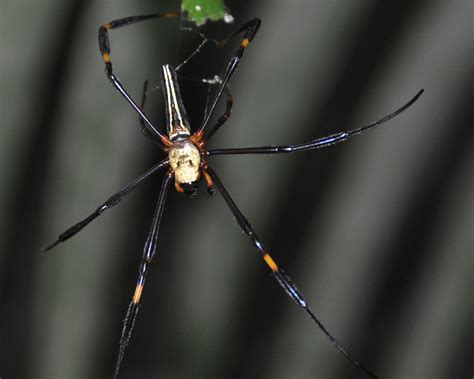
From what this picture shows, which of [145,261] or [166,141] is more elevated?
[166,141]

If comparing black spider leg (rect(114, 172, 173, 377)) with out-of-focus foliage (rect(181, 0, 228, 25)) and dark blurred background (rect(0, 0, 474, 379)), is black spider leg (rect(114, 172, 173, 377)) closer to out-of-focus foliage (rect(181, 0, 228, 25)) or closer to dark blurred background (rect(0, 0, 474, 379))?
out-of-focus foliage (rect(181, 0, 228, 25))

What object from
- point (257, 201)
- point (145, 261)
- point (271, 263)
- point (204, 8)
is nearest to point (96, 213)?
point (145, 261)

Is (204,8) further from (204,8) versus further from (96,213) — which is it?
(96,213)

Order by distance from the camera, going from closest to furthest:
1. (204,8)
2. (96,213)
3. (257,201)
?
(204,8)
(96,213)
(257,201)

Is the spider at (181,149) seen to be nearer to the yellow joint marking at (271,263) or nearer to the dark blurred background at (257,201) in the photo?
the yellow joint marking at (271,263)

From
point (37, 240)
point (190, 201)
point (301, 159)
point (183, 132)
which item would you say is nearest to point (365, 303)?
point (301, 159)

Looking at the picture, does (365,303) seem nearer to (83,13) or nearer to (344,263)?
(344,263)
